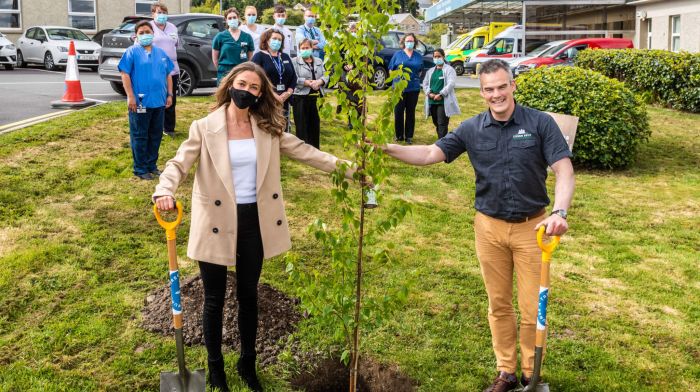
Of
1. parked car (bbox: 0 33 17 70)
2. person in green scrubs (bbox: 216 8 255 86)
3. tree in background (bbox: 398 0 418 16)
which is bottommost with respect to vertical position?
person in green scrubs (bbox: 216 8 255 86)

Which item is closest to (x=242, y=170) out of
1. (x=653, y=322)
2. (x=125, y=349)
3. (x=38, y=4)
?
(x=125, y=349)

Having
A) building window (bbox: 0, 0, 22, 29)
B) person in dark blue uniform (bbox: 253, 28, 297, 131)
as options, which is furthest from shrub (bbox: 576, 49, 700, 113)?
building window (bbox: 0, 0, 22, 29)

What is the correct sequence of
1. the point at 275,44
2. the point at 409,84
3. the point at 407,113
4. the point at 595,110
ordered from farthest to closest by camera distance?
the point at 407,113, the point at 409,84, the point at 595,110, the point at 275,44

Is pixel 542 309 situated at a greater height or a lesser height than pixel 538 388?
greater

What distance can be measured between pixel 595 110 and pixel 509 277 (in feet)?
23.4

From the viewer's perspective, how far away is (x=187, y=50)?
44.2ft

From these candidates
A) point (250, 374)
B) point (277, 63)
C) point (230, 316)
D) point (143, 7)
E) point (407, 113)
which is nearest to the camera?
point (250, 374)

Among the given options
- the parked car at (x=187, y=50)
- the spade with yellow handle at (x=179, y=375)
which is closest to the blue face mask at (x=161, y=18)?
the parked car at (x=187, y=50)

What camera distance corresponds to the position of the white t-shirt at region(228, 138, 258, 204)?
416 centimetres

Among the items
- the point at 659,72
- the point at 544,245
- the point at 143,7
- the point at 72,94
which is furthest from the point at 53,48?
the point at 544,245

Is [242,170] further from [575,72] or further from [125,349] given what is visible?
[575,72]

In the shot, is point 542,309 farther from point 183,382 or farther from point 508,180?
point 183,382

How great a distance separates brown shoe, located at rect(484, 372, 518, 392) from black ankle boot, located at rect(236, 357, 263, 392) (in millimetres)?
1484

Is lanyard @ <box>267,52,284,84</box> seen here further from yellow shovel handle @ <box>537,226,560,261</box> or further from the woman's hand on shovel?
yellow shovel handle @ <box>537,226,560,261</box>
